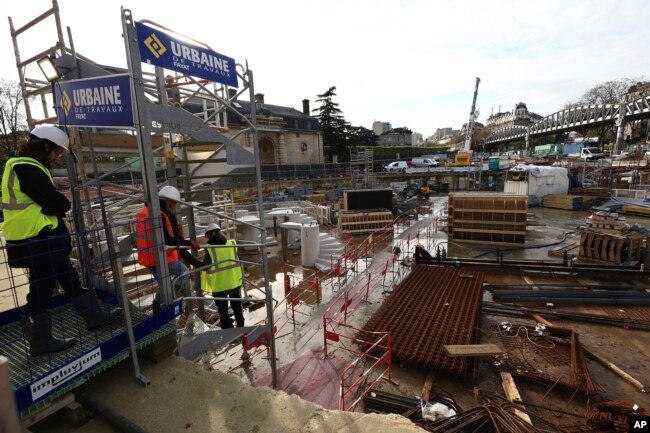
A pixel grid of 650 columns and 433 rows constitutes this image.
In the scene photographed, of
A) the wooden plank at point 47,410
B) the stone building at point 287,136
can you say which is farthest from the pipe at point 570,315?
the stone building at point 287,136

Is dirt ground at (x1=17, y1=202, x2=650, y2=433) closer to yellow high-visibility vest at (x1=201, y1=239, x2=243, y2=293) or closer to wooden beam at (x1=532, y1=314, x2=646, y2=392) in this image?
wooden beam at (x1=532, y1=314, x2=646, y2=392)

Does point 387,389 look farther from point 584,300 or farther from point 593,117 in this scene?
point 593,117

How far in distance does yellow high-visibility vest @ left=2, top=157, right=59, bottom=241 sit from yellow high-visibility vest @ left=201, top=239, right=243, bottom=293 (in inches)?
117

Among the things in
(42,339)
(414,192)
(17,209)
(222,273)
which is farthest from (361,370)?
(414,192)

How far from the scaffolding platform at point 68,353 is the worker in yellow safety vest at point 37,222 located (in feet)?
0.45

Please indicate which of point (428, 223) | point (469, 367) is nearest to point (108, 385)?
point (469, 367)

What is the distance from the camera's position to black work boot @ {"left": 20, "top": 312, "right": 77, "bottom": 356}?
2809mm

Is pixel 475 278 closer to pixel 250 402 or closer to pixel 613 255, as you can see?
pixel 613 255

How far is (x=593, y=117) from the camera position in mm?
54875

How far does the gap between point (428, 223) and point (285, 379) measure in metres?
15.9

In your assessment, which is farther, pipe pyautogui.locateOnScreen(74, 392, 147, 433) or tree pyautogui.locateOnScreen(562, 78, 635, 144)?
tree pyautogui.locateOnScreen(562, 78, 635, 144)

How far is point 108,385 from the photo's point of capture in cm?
298

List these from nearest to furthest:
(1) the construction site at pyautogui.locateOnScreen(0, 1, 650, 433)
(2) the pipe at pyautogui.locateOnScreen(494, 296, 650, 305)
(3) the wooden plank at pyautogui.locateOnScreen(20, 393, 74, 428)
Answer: (3) the wooden plank at pyautogui.locateOnScreen(20, 393, 74, 428) < (1) the construction site at pyautogui.locateOnScreen(0, 1, 650, 433) < (2) the pipe at pyautogui.locateOnScreen(494, 296, 650, 305)

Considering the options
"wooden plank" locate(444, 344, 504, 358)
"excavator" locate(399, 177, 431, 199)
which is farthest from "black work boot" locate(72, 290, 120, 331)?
"excavator" locate(399, 177, 431, 199)
